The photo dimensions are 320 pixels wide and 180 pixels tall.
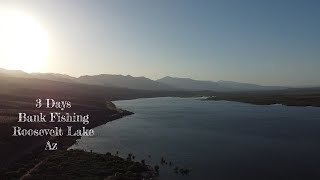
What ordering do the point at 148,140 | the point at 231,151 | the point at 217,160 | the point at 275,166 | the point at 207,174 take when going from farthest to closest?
the point at 148,140
the point at 231,151
the point at 217,160
the point at 275,166
the point at 207,174

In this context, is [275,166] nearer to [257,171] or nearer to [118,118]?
[257,171]

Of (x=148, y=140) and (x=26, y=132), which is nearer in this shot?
(x=26, y=132)

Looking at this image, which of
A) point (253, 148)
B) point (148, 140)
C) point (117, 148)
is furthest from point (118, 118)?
point (253, 148)

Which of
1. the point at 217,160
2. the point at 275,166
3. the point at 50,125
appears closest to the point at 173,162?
the point at 217,160

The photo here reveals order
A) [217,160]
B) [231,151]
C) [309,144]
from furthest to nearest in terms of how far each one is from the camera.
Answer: [309,144] < [231,151] < [217,160]

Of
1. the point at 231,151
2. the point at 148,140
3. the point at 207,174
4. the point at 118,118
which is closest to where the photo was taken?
the point at 207,174

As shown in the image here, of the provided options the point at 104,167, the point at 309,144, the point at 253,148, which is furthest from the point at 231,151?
the point at 104,167

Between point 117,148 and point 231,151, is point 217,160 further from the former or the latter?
point 117,148

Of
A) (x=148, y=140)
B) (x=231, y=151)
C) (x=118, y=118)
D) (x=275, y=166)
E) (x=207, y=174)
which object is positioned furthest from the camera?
(x=118, y=118)

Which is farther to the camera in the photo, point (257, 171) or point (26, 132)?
point (26, 132)
